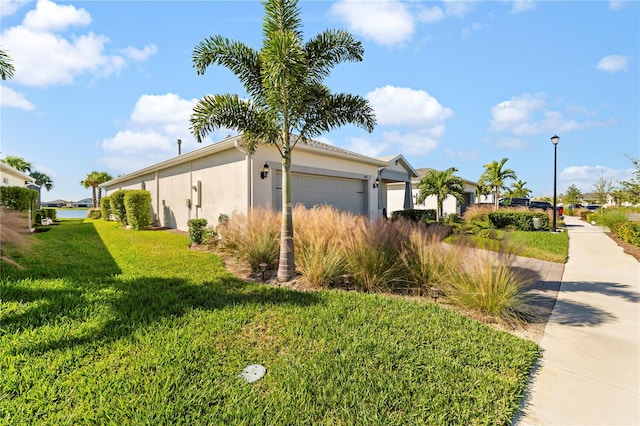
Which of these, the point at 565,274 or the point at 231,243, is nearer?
the point at 565,274

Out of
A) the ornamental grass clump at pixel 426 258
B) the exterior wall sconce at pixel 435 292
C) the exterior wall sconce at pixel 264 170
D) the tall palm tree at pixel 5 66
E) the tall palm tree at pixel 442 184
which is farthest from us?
the tall palm tree at pixel 442 184

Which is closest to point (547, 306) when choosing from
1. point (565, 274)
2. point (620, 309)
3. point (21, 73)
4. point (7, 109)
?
point (620, 309)

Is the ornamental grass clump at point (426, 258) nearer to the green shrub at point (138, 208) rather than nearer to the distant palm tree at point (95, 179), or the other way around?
the green shrub at point (138, 208)

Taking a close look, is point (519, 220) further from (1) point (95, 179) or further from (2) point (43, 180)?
(2) point (43, 180)

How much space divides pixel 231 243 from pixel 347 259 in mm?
3519

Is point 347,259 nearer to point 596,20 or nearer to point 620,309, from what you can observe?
point 620,309

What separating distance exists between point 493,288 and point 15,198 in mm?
16064

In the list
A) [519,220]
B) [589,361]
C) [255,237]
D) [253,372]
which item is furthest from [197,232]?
[519,220]

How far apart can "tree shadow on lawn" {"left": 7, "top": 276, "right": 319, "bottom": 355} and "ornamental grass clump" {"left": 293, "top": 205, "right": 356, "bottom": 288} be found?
2.16ft

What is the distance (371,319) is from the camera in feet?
12.4

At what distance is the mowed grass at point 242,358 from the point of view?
7.09ft

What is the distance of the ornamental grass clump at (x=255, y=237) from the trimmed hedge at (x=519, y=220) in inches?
608

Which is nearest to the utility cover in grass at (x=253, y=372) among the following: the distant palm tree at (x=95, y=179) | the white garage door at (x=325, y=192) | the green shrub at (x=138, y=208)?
the white garage door at (x=325, y=192)

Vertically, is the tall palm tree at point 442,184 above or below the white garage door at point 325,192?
above
